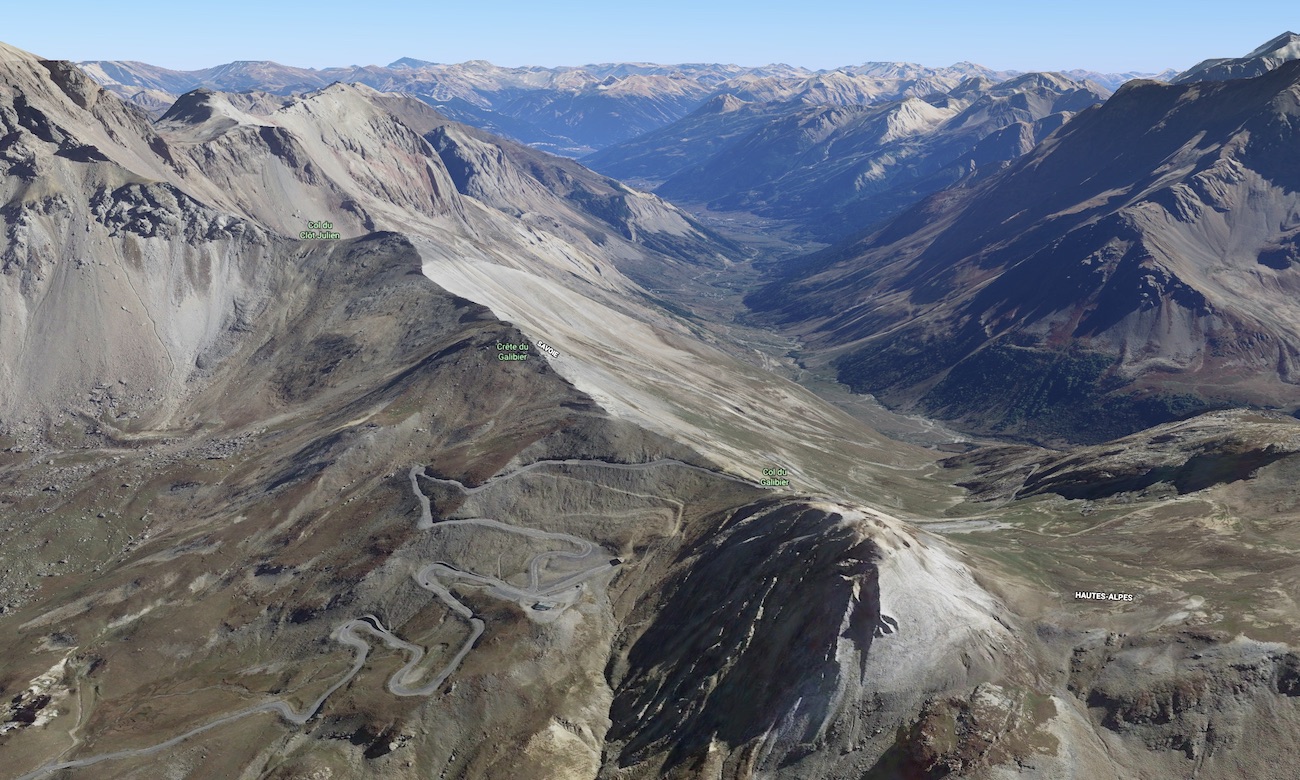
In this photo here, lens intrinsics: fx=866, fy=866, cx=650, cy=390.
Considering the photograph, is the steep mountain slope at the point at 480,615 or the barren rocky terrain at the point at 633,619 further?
the steep mountain slope at the point at 480,615

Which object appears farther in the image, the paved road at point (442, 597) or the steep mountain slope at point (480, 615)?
the paved road at point (442, 597)

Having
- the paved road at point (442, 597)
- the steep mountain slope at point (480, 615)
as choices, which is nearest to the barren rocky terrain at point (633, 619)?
the steep mountain slope at point (480, 615)

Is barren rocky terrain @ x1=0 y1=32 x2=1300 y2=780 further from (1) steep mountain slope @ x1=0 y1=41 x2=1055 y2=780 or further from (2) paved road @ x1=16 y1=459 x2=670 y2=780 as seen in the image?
(2) paved road @ x1=16 y1=459 x2=670 y2=780

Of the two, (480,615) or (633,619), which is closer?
(633,619)

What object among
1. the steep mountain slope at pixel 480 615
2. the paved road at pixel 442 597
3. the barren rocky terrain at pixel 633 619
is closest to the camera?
the barren rocky terrain at pixel 633 619

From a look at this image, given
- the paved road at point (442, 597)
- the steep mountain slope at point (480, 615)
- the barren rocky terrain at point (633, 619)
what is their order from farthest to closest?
the paved road at point (442, 597)
the steep mountain slope at point (480, 615)
the barren rocky terrain at point (633, 619)

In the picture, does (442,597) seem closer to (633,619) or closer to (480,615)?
(480,615)

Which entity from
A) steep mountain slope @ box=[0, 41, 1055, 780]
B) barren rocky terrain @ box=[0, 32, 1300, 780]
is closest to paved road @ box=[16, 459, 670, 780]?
steep mountain slope @ box=[0, 41, 1055, 780]

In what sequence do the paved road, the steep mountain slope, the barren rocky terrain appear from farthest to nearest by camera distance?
1. the paved road
2. the steep mountain slope
3. the barren rocky terrain

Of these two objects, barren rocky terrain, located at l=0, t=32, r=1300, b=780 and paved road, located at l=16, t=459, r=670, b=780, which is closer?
barren rocky terrain, located at l=0, t=32, r=1300, b=780

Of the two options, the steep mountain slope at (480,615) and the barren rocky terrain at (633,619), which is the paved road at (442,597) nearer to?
the steep mountain slope at (480,615)

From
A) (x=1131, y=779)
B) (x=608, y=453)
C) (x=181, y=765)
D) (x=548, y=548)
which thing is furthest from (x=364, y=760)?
(x=1131, y=779)

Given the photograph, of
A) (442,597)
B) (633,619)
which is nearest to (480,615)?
(442,597)
